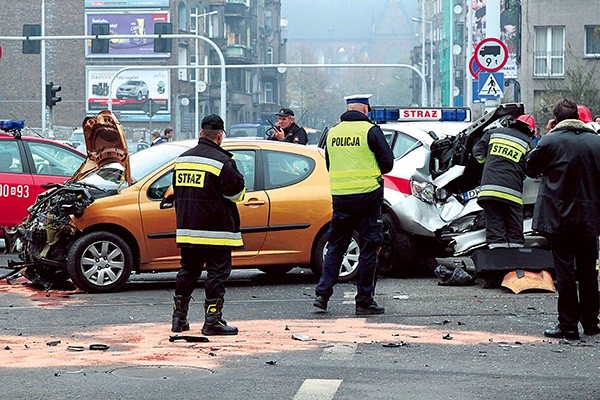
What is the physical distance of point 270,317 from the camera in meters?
11.3

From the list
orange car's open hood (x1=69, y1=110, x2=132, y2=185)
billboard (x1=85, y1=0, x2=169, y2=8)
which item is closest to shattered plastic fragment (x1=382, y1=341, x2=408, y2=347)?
orange car's open hood (x1=69, y1=110, x2=132, y2=185)

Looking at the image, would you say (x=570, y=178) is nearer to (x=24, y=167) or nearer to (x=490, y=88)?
(x=24, y=167)

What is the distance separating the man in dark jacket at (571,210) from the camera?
32.5 ft

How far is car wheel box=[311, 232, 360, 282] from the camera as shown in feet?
45.1

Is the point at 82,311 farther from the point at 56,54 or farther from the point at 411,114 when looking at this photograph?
the point at 56,54

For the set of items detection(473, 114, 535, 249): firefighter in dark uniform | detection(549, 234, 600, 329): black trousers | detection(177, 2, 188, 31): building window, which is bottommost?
detection(549, 234, 600, 329): black trousers

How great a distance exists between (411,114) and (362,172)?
513 cm

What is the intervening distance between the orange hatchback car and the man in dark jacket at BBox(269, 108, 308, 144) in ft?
13.1

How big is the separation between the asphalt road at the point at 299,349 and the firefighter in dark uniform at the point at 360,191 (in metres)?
0.26

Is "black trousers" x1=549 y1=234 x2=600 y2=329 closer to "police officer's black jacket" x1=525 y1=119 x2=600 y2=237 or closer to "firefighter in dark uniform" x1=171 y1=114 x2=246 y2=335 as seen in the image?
"police officer's black jacket" x1=525 y1=119 x2=600 y2=237

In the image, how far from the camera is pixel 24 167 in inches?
693

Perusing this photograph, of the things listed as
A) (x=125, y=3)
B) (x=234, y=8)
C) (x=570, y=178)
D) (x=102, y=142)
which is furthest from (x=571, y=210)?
(x=234, y=8)

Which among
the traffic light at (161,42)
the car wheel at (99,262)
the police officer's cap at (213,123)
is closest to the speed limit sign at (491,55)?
the car wheel at (99,262)

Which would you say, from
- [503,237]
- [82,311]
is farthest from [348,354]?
[503,237]
